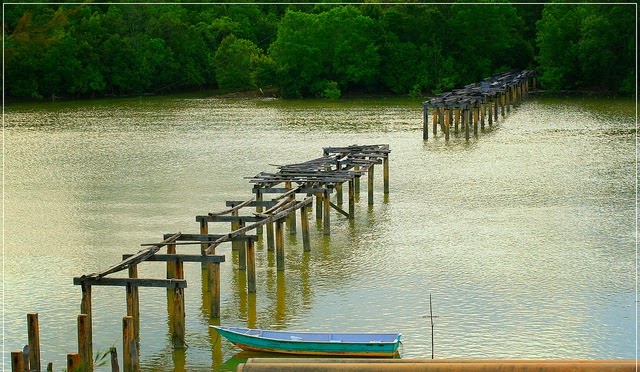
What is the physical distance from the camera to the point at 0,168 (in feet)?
131

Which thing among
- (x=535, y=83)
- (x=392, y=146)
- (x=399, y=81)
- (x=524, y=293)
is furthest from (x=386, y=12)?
(x=524, y=293)

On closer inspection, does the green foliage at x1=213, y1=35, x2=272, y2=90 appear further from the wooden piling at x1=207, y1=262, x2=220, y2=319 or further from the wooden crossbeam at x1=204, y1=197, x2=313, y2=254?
the wooden piling at x1=207, y1=262, x2=220, y2=319

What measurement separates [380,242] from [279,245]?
4.33 m

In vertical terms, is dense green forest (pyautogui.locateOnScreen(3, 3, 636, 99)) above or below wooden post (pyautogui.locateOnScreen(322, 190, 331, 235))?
above

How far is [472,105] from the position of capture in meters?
50.9

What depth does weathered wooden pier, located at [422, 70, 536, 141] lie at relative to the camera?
48.8 meters

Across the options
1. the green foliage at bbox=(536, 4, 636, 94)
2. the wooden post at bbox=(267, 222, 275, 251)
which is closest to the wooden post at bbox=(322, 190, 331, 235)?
the wooden post at bbox=(267, 222, 275, 251)

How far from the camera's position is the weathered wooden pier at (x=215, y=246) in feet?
51.7

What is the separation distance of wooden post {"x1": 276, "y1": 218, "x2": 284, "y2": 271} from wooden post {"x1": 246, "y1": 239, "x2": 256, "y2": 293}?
1.29m

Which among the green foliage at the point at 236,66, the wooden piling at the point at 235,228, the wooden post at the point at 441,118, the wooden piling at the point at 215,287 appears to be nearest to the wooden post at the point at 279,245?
the wooden piling at the point at 235,228

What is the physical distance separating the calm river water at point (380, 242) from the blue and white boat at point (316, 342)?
528 mm

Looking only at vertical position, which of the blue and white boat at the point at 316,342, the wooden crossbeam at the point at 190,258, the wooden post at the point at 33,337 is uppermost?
the wooden crossbeam at the point at 190,258

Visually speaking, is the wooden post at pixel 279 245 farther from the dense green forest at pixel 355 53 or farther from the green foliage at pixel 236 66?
the green foliage at pixel 236 66

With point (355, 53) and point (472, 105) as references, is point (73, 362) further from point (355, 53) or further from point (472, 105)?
point (355, 53)
